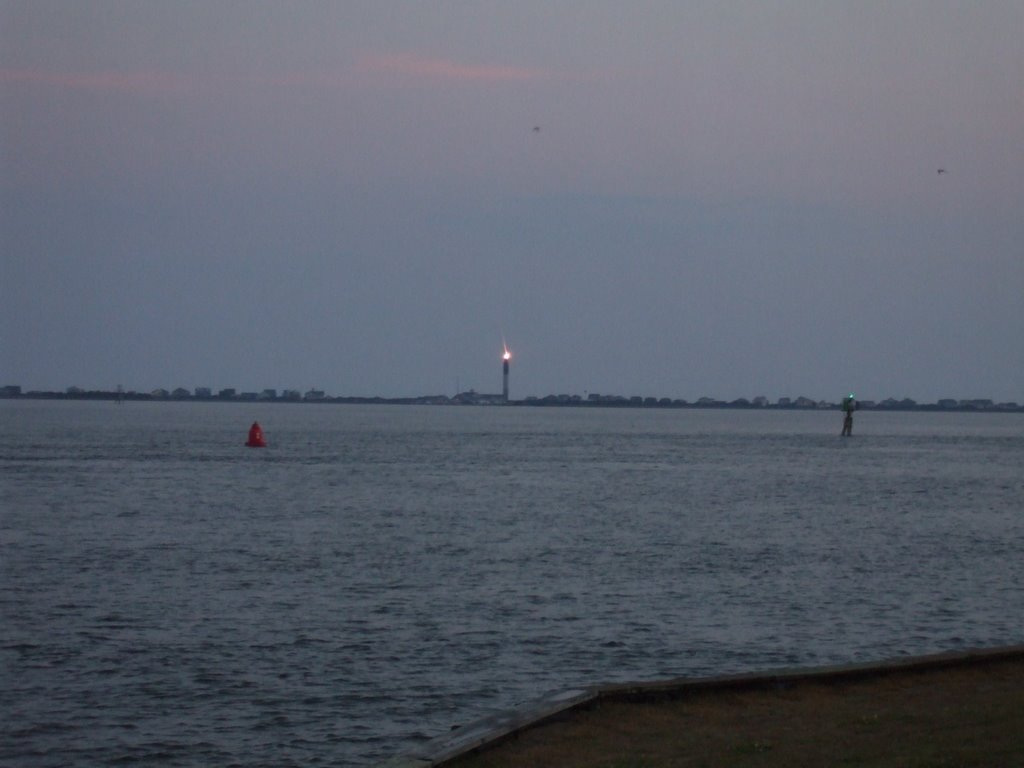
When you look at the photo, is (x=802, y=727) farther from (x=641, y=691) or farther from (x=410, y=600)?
(x=410, y=600)

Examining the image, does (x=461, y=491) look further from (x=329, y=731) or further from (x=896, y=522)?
(x=329, y=731)

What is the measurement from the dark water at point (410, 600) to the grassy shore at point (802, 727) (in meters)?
3.10

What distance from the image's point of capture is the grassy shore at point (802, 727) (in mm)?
9984

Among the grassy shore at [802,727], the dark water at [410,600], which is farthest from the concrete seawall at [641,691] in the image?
the dark water at [410,600]

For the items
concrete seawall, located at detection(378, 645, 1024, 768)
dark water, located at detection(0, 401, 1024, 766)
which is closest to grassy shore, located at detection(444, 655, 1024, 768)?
concrete seawall, located at detection(378, 645, 1024, 768)

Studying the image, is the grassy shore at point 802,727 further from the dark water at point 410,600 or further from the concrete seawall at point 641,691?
the dark water at point 410,600

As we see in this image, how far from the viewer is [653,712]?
11.8 metres

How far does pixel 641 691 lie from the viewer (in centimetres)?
1222

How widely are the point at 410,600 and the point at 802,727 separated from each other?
1246 centimetres

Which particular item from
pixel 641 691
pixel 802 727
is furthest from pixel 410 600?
pixel 802 727

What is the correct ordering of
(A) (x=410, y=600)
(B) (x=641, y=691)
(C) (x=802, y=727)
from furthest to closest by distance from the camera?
1. (A) (x=410, y=600)
2. (B) (x=641, y=691)
3. (C) (x=802, y=727)

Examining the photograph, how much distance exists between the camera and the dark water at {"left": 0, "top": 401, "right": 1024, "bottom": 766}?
15109 mm

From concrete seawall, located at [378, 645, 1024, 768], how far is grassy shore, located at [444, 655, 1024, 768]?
0.12 feet

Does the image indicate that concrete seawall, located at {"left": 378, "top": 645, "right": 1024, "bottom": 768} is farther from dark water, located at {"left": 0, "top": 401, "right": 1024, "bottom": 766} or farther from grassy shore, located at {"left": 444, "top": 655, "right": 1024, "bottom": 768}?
dark water, located at {"left": 0, "top": 401, "right": 1024, "bottom": 766}
